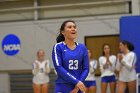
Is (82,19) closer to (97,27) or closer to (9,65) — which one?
(97,27)

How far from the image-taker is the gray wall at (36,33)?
10.6m

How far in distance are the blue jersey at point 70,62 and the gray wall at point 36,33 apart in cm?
626

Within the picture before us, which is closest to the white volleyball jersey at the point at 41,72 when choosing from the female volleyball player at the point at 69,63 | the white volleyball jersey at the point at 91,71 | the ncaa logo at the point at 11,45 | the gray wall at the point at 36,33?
the white volleyball jersey at the point at 91,71

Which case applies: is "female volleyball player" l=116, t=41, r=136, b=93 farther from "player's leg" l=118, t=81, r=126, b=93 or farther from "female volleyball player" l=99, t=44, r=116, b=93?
"female volleyball player" l=99, t=44, r=116, b=93

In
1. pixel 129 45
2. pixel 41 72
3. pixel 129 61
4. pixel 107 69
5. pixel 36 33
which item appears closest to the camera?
pixel 129 61

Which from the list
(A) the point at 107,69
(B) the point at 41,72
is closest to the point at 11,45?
(B) the point at 41,72

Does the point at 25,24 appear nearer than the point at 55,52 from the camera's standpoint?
No

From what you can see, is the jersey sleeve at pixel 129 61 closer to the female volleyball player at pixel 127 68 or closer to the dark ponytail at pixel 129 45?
the female volleyball player at pixel 127 68

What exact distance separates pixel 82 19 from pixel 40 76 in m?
2.37

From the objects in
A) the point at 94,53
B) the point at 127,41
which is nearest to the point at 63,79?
the point at 127,41

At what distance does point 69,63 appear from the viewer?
13.8ft

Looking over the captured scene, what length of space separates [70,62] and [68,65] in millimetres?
46

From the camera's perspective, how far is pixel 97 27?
416 inches

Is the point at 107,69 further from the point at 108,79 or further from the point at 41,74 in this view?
the point at 41,74
